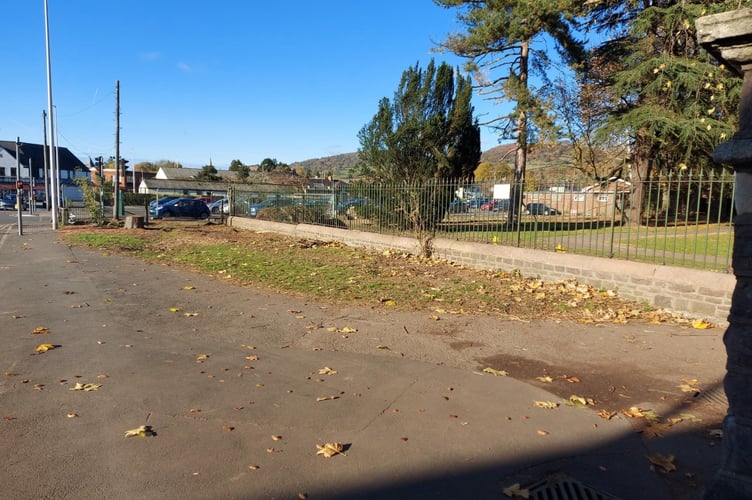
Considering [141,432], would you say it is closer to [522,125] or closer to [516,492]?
[516,492]

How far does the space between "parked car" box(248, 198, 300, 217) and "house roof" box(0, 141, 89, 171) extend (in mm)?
66517

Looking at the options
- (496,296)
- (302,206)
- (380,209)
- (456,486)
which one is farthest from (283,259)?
(456,486)

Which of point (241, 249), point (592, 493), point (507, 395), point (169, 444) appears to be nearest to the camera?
point (592, 493)

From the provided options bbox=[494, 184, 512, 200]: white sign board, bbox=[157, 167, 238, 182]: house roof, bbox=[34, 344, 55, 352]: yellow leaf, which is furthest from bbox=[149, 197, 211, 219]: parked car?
bbox=[157, 167, 238, 182]: house roof

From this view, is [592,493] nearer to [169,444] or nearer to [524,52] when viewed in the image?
[169,444]

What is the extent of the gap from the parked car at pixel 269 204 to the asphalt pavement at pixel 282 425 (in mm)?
15600

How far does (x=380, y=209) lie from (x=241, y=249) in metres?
4.38

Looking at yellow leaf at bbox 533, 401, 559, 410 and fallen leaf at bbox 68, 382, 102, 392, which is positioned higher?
yellow leaf at bbox 533, 401, 559, 410

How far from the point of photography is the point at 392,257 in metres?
13.8

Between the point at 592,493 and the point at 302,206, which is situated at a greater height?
the point at 302,206

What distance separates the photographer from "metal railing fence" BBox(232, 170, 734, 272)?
8.78 metres

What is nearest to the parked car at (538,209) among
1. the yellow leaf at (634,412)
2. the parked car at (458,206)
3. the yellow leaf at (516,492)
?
the parked car at (458,206)

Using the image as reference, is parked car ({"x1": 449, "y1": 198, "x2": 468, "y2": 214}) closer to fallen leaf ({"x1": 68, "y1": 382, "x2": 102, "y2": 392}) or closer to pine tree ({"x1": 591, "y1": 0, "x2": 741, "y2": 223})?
pine tree ({"x1": 591, "y1": 0, "x2": 741, "y2": 223})

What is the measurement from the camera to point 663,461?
359cm
